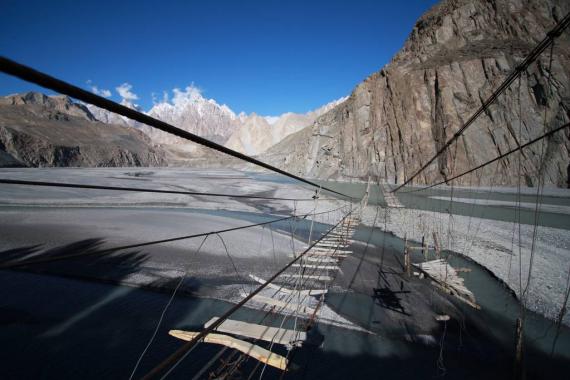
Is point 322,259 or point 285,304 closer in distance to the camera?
point 285,304

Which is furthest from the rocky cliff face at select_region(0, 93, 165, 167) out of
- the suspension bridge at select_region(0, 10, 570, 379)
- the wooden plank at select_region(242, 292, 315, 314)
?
the wooden plank at select_region(242, 292, 315, 314)

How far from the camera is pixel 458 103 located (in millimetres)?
46219

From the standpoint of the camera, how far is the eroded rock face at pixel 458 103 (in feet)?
132

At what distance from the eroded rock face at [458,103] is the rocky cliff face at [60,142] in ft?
276

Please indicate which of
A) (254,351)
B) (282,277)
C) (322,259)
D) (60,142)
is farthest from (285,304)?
(60,142)

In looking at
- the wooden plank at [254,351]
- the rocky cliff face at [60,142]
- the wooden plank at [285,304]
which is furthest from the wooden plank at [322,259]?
the rocky cliff face at [60,142]

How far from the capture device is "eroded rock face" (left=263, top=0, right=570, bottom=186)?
40.1m

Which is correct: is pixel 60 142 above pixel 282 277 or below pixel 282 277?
above

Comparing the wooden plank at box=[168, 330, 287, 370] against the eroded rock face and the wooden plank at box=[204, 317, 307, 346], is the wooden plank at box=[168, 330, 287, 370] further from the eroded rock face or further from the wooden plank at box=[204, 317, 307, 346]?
the eroded rock face

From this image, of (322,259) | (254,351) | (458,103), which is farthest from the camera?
A: (458,103)

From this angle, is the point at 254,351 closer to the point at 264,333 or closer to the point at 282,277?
the point at 264,333

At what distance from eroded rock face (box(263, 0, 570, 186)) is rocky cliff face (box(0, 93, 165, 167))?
3306 inches

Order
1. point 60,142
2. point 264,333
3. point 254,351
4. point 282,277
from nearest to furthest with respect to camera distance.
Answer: point 254,351, point 264,333, point 282,277, point 60,142

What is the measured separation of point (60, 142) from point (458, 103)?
11633 cm
